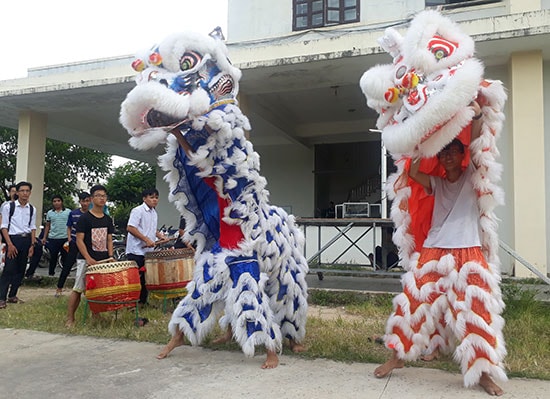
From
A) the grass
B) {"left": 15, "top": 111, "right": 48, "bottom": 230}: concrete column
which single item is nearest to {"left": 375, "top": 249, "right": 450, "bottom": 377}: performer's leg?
the grass

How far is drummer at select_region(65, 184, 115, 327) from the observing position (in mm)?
4691

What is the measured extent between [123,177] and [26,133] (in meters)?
15.8

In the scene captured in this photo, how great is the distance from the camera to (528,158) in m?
6.99

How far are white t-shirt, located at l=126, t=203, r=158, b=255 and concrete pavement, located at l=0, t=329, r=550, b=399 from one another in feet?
5.51

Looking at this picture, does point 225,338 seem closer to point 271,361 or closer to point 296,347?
point 296,347

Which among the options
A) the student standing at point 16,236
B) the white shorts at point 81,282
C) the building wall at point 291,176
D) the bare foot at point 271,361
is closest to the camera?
the bare foot at point 271,361

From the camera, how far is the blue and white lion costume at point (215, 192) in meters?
3.16

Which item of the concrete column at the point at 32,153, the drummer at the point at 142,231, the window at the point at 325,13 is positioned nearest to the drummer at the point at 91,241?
the drummer at the point at 142,231

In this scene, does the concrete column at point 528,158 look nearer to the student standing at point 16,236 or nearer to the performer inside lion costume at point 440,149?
the performer inside lion costume at point 440,149

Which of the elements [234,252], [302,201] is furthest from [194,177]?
[302,201]

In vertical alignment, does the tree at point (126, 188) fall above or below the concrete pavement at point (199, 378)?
above

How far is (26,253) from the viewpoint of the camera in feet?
19.5

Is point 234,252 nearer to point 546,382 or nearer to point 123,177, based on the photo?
point 546,382

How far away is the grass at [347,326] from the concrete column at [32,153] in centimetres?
491
